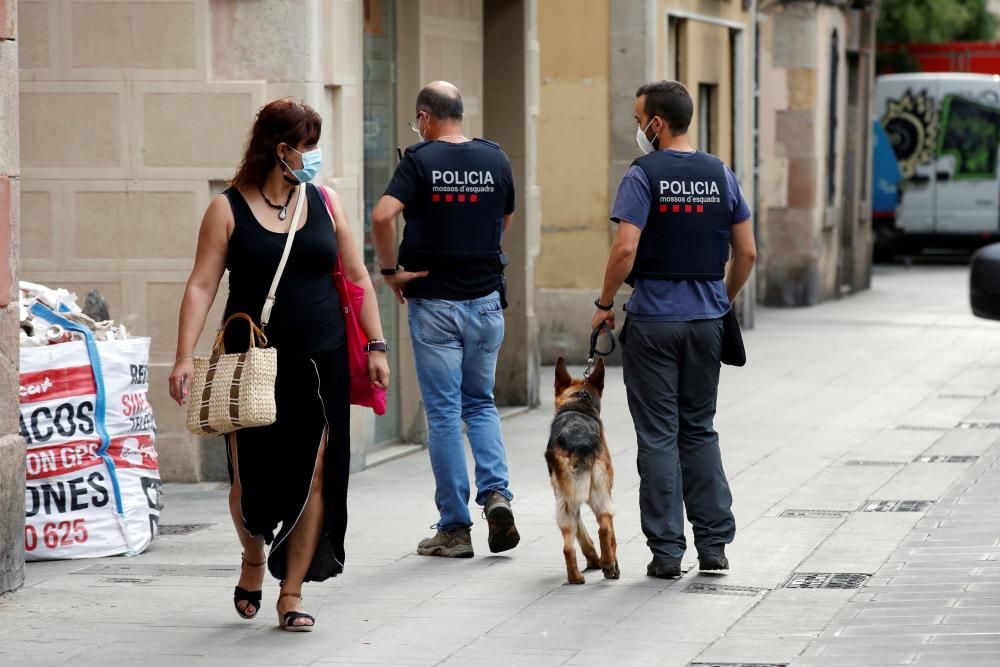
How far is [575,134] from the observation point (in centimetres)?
1661

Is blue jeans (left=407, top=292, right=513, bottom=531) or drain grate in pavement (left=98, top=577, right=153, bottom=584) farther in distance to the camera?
blue jeans (left=407, top=292, right=513, bottom=531)

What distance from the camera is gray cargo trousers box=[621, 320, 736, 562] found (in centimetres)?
730

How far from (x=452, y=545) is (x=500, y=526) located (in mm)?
224

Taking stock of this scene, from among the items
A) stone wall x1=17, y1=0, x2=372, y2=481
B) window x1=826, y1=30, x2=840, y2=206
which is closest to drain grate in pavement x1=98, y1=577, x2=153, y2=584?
stone wall x1=17, y1=0, x2=372, y2=481

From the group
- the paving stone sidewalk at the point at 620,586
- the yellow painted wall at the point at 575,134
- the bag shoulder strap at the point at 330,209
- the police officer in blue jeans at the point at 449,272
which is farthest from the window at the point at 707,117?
the bag shoulder strap at the point at 330,209

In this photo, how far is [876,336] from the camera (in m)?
18.9

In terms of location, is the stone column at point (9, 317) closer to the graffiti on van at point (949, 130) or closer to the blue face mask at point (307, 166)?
the blue face mask at point (307, 166)

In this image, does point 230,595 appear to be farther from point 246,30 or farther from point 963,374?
point 963,374

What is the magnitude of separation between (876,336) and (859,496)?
9.73 meters

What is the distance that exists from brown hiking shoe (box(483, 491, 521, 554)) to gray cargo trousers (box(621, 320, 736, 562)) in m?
0.65

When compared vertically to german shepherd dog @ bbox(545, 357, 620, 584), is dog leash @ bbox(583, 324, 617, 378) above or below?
above

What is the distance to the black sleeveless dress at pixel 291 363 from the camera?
6285 millimetres

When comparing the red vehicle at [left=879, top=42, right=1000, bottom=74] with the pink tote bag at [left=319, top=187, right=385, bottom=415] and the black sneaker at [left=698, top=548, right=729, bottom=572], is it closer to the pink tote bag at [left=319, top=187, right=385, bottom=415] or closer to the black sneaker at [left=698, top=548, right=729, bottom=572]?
the black sneaker at [left=698, top=548, right=729, bottom=572]

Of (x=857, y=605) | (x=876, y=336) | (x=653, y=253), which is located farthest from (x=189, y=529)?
(x=876, y=336)
